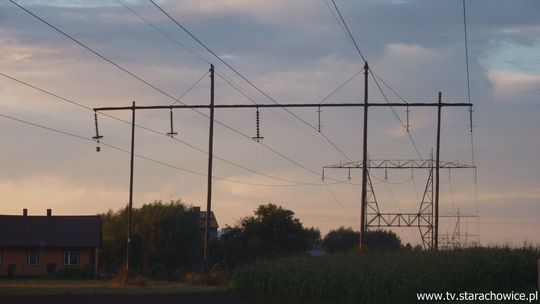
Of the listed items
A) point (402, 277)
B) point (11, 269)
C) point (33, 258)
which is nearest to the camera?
point (402, 277)

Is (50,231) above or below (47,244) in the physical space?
above

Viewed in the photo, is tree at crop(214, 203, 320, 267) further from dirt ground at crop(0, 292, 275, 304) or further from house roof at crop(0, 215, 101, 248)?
dirt ground at crop(0, 292, 275, 304)

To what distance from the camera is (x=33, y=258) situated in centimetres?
8194

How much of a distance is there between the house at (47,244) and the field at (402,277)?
41424 millimetres

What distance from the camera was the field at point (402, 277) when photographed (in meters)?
36.9

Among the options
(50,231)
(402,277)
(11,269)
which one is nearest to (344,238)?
(50,231)

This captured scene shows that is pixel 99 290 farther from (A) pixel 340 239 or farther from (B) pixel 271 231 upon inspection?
(A) pixel 340 239

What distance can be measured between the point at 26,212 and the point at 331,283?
2218 inches

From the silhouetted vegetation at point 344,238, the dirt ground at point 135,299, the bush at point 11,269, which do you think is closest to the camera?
the dirt ground at point 135,299

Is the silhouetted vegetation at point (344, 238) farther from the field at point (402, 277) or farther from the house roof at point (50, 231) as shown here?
the field at point (402, 277)

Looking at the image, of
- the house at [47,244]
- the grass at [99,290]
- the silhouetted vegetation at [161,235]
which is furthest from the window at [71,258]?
the grass at [99,290]

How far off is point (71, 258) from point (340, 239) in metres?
77.1

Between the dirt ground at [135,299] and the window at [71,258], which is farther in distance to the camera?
the window at [71,258]

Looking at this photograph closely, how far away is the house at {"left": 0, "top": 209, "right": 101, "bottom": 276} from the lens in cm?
8119
